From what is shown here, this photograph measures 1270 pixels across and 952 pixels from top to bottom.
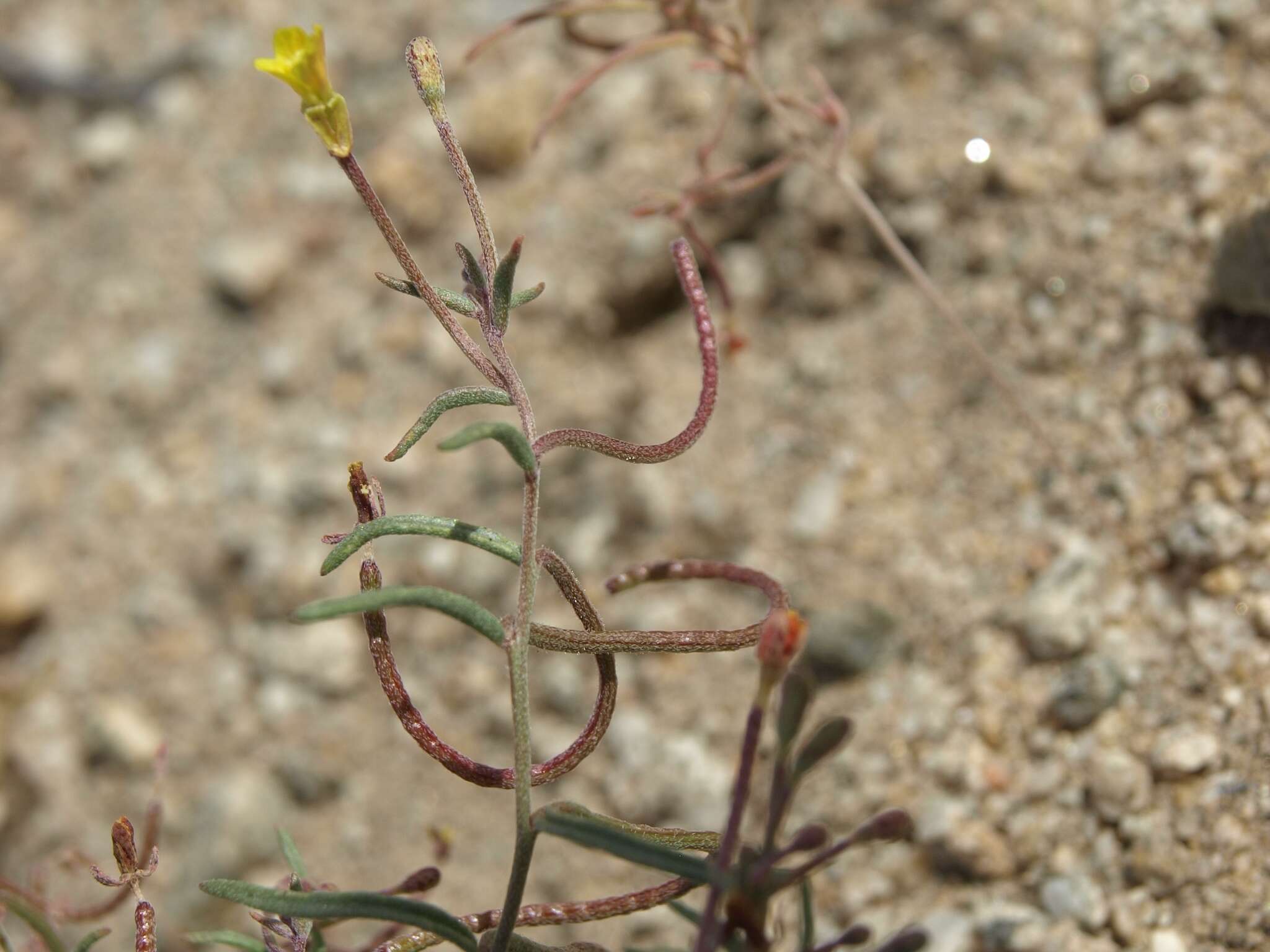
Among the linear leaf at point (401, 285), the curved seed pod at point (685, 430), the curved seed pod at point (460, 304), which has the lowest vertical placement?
the curved seed pod at point (685, 430)

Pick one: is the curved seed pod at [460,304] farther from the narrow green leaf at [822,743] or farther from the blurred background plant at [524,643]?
the narrow green leaf at [822,743]

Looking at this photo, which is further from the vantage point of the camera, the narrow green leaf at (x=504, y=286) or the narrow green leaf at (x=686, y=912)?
the narrow green leaf at (x=504, y=286)

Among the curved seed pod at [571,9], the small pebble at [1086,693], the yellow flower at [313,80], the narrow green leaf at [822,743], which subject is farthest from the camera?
the curved seed pod at [571,9]

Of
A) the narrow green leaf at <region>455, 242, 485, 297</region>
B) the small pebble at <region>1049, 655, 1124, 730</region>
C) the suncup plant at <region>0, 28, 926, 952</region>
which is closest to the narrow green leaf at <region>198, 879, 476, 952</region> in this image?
the suncup plant at <region>0, 28, 926, 952</region>

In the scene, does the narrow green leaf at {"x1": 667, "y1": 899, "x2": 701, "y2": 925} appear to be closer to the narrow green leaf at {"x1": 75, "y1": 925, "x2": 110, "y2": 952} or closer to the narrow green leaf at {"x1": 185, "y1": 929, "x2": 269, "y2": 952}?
the narrow green leaf at {"x1": 185, "y1": 929, "x2": 269, "y2": 952}

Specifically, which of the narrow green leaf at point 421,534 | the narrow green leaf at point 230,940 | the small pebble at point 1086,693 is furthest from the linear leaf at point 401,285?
the small pebble at point 1086,693

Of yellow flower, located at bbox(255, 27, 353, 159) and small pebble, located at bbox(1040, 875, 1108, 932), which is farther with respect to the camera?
small pebble, located at bbox(1040, 875, 1108, 932)

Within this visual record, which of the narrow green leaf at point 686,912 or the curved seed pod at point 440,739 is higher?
the curved seed pod at point 440,739

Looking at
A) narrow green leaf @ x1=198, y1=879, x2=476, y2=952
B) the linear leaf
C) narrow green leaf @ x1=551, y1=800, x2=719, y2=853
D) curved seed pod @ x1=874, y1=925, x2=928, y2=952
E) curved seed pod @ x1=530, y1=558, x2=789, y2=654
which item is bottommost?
curved seed pod @ x1=874, y1=925, x2=928, y2=952

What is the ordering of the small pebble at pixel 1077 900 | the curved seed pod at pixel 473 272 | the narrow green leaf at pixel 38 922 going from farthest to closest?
the small pebble at pixel 1077 900
the narrow green leaf at pixel 38 922
the curved seed pod at pixel 473 272
